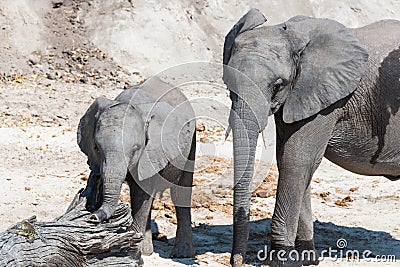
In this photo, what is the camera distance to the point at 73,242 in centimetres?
536

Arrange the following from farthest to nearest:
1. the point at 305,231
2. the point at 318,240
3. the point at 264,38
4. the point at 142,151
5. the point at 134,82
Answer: the point at 134,82 → the point at 318,240 → the point at 305,231 → the point at 142,151 → the point at 264,38

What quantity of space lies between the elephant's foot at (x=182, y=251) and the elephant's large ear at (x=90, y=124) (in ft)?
3.72

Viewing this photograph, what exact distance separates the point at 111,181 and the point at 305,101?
1.55m

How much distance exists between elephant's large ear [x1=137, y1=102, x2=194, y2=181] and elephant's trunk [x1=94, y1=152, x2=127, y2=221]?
0.45m

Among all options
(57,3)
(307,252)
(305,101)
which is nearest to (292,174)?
(305,101)

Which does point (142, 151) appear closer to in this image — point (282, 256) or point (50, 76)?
point (282, 256)

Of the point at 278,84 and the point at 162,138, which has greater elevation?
the point at 278,84

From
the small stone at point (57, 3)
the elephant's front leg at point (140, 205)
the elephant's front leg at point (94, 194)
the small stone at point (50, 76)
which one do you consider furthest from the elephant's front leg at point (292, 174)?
the small stone at point (57, 3)

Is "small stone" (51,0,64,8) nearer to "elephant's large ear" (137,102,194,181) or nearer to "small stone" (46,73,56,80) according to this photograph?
"small stone" (46,73,56,80)

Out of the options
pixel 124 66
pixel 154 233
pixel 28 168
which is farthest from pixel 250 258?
pixel 124 66

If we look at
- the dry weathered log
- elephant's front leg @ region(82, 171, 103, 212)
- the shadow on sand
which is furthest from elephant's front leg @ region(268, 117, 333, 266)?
elephant's front leg @ region(82, 171, 103, 212)

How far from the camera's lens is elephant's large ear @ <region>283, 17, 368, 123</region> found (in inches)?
238

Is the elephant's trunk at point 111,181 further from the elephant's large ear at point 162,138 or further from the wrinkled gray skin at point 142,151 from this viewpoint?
the elephant's large ear at point 162,138

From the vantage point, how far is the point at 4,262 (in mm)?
4879
